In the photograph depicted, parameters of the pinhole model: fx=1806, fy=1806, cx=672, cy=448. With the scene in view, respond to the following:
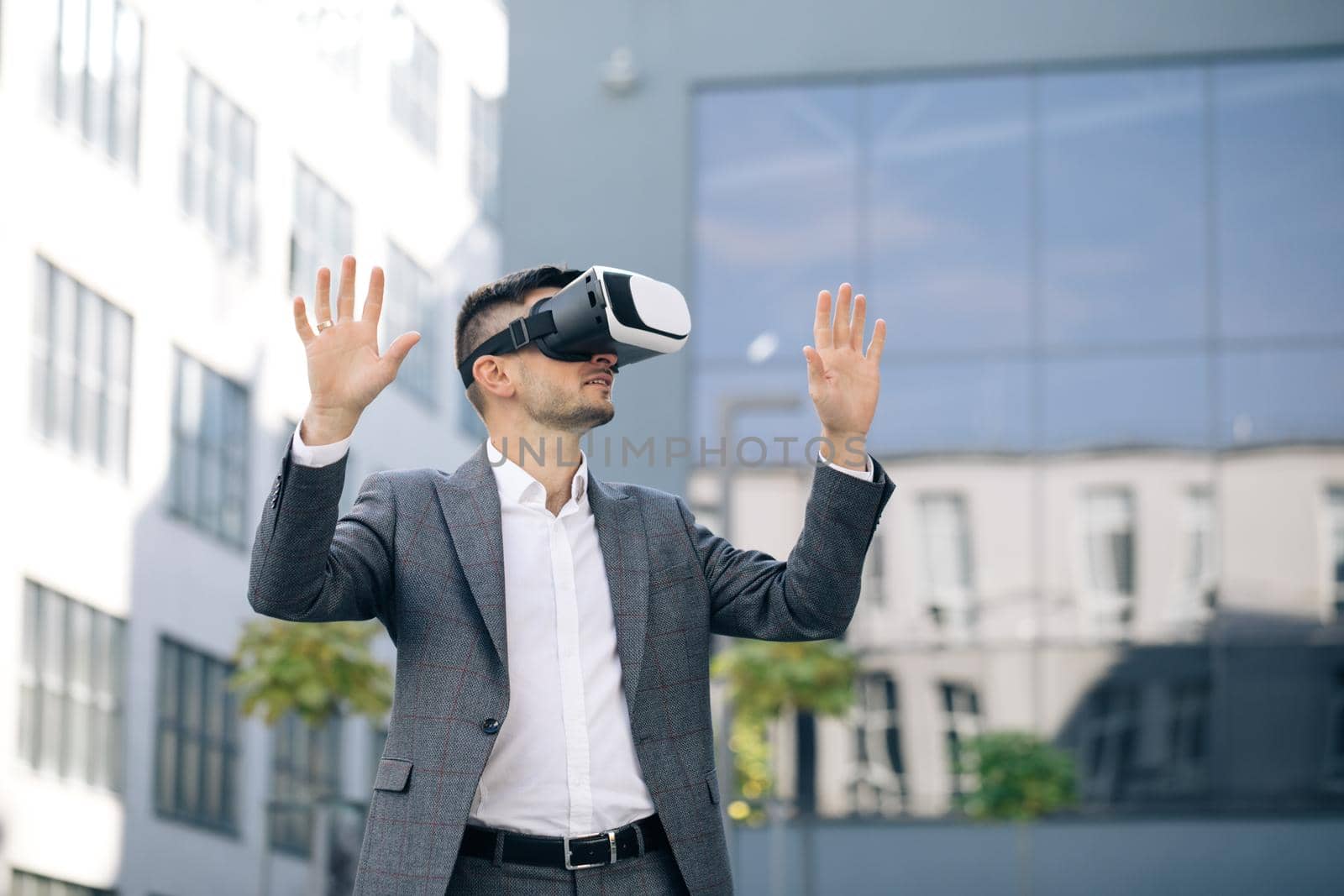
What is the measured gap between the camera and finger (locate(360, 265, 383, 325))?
10.2 feet

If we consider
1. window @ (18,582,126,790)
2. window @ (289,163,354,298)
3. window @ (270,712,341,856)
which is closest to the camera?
window @ (18,582,126,790)

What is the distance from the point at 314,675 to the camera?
45.3 feet

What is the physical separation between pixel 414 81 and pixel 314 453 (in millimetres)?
27379

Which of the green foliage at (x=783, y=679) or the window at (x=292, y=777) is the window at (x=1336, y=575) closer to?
the green foliage at (x=783, y=679)

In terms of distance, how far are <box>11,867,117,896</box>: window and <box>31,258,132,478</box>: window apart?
4402 millimetres

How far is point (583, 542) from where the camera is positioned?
3453 mm

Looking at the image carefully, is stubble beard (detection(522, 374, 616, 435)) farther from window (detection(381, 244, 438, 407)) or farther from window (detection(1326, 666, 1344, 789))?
window (detection(381, 244, 438, 407))

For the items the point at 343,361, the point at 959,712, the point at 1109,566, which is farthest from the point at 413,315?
the point at 343,361

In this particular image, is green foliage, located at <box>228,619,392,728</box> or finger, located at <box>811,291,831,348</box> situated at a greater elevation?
finger, located at <box>811,291,831,348</box>

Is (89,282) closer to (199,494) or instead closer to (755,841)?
(199,494)

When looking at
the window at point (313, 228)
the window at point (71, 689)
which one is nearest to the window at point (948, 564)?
the window at point (71, 689)

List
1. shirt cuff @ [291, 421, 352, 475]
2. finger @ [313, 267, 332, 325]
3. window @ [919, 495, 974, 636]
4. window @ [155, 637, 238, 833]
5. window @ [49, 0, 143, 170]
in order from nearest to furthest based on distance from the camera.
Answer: shirt cuff @ [291, 421, 352, 475], finger @ [313, 267, 332, 325], window @ [919, 495, 974, 636], window @ [49, 0, 143, 170], window @ [155, 637, 238, 833]

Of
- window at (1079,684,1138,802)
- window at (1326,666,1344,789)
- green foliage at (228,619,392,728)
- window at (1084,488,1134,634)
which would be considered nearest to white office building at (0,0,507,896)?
green foliage at (228,619,392,728)

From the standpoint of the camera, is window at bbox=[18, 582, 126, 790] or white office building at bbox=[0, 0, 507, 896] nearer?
window at bbox=[18, 582, 126, 790]
